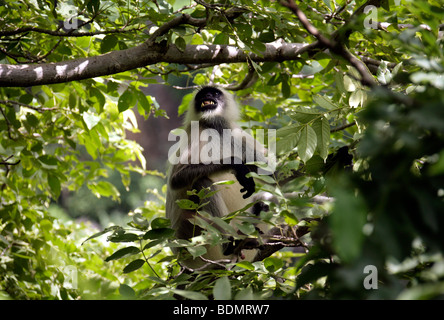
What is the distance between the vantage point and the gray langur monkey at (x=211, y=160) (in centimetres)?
336

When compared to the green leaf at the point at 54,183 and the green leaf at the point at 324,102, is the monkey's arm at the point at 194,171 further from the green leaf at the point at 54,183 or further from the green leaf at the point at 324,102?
the green leaf at the point at 324,102

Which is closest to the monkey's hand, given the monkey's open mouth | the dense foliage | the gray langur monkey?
the gray langur monkey

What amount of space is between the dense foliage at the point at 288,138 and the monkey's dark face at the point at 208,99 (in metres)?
0.13

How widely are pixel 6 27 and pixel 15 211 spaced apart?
1.24 meters

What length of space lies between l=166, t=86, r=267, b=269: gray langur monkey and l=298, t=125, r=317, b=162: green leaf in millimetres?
1298

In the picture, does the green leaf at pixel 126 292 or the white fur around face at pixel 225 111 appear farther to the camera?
the white fur around face at pixel 225 111

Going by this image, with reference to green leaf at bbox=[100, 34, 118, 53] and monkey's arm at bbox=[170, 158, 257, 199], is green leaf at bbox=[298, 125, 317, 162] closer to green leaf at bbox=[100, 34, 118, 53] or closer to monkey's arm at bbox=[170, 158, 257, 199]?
green leaf at bbox=[100, 34, 118, 53]

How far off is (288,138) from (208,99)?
2.27 m

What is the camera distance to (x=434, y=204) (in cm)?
62

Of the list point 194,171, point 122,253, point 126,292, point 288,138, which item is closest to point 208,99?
point 194,171

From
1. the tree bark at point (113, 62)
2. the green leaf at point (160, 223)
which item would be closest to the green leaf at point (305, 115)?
the tree bark at point (113, 62)

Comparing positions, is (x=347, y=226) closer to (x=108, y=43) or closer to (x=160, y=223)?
(x=160, y=223)

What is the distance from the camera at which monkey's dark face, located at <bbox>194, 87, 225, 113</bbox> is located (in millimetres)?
3849
